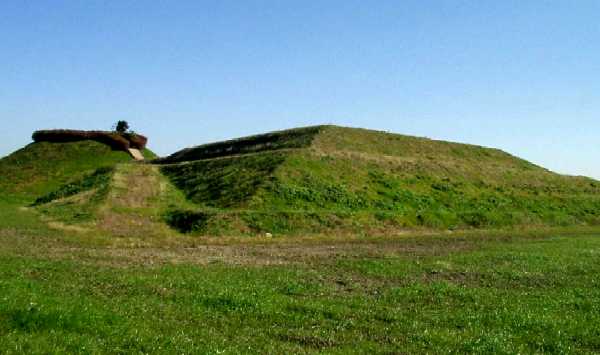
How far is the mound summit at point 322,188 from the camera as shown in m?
47.0

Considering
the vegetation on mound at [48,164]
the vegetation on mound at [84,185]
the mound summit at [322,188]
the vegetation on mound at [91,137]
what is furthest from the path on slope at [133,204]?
the vegetation on mound at [91,137]

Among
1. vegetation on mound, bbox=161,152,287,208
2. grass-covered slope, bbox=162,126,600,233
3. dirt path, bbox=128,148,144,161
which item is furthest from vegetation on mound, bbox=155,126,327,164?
dirt path, bbox=128,148,144,161

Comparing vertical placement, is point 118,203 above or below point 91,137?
below

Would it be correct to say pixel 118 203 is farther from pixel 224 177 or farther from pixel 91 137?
pixel 91 137

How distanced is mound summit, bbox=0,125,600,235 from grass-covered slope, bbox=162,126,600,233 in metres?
0.15

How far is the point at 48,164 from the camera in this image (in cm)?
9369

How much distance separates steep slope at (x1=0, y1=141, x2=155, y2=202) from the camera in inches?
3174

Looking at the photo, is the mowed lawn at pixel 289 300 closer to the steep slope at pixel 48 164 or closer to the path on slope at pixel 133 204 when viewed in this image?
the path on slope at pixel 133 204

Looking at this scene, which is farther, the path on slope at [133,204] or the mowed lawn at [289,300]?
the path on slope at [133,204]

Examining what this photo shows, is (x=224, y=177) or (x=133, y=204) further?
(x=224, y=177)

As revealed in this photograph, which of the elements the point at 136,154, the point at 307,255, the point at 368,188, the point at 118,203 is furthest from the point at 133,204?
the point at 136,154

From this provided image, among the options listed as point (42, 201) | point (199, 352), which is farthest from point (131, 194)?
point (199, 352)

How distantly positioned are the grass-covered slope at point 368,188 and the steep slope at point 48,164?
19661 millimetres

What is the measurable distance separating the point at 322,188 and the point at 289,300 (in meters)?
38.1
